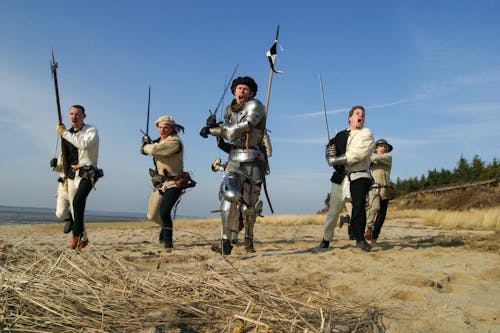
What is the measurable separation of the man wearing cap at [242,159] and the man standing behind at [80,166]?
1619 mm

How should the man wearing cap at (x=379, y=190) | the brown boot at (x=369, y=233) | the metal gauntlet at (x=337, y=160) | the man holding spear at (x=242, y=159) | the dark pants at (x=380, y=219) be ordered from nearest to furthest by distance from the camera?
the man holding spear at (x=242, y=159) < the metal gauntlet at (x=337, y=160) < the dark pants at (x=380, y=219) < the man wearing cap at (x=379, y=190) < the brown boot at (x=369, y=233)

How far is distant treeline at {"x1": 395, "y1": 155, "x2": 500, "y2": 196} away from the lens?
31062mm

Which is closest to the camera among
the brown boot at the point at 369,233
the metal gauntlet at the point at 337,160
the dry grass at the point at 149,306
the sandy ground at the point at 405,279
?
the dry grass at the point at 149,306

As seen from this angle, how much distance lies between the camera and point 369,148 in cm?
544

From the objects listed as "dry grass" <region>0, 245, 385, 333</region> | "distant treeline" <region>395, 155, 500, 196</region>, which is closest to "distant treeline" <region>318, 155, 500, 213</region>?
"distant treeline" <region>395, 155, 500, 196</region>

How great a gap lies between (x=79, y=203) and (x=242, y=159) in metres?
2.37

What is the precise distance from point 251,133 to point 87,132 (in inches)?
94.7

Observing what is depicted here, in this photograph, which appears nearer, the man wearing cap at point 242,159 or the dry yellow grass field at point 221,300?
the dry yellow grass field at point 221,300

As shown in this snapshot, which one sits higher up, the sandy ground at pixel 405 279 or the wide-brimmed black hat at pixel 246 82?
the wide-brimmed black hat at pixel 246 82

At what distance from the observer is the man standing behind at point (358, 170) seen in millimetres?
5398

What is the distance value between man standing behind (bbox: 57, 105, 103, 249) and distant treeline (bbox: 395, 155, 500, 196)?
3098 cm

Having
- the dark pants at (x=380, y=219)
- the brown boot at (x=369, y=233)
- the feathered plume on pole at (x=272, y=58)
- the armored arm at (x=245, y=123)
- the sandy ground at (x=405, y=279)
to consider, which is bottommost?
the sandy ground at (x=405, y=279)

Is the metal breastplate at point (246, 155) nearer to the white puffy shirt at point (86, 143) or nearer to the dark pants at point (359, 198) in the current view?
the dark pants at point (359, 198)

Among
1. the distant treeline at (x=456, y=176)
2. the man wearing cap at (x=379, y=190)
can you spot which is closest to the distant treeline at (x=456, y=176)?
the distant treeline at (x=456, y=176)
